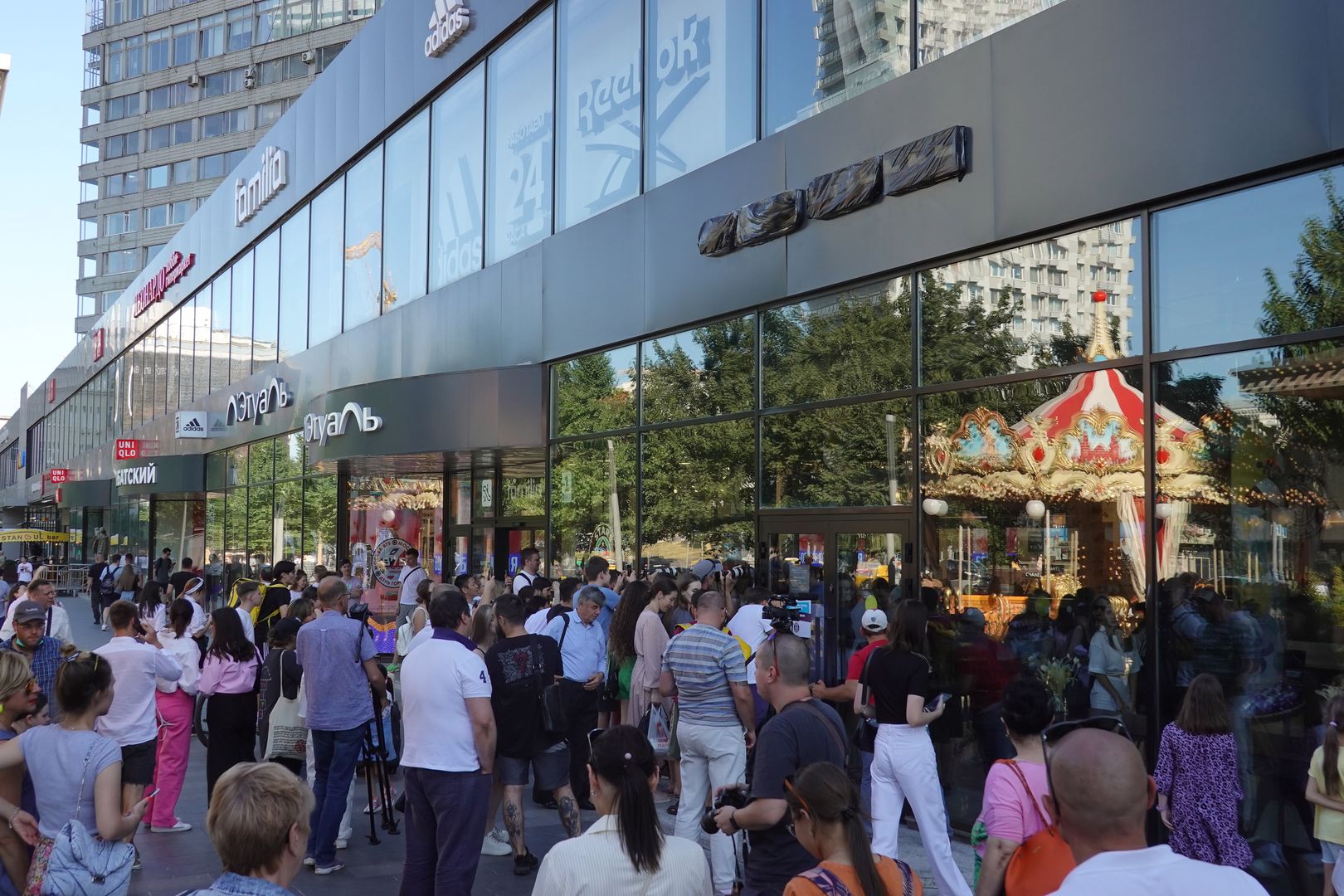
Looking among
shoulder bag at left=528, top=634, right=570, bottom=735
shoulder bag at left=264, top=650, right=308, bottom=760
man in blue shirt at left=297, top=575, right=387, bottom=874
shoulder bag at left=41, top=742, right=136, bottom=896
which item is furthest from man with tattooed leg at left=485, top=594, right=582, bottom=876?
shoulder bag at left=41, top=742, right=136, bottom=896

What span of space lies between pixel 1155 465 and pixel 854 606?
11.6ft

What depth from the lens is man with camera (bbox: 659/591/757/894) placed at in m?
7.41

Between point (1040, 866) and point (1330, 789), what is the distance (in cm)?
312

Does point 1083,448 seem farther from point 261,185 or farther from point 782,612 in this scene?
point 261,185

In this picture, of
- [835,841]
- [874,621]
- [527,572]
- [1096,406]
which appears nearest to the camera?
[835,841]

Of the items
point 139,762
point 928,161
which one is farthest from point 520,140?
point 139,762

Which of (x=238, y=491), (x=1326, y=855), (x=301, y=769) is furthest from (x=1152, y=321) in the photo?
(x=238, y=491)

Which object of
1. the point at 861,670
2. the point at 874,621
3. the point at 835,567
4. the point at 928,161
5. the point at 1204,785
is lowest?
the point at 1204,785

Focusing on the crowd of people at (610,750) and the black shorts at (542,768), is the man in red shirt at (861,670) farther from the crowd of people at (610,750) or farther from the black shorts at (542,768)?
the black shorts at (542,768)

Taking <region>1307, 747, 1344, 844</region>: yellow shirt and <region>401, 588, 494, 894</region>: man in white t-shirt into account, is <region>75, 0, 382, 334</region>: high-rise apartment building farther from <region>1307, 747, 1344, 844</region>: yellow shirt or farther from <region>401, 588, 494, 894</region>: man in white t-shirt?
<region>1307, 747, 1344, 844</region>: yellow shirt

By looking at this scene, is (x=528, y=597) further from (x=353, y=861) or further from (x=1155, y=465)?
(x=1155, y=465)

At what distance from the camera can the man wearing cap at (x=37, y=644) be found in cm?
786

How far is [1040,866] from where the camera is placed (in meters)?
3.79

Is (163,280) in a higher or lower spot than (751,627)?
higher
